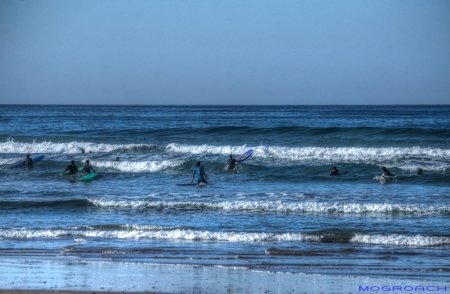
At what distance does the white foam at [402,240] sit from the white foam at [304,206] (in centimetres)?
301

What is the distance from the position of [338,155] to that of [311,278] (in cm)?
2016

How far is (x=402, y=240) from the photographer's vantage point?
483 inches

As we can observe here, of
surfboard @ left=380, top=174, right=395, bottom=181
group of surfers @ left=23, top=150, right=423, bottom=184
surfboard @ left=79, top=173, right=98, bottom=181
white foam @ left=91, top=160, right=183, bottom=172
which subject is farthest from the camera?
white foam @ left=91, top=160, right=183, bottom=172

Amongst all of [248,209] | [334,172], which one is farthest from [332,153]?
[248,209]

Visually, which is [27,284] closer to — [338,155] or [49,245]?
[49,245]

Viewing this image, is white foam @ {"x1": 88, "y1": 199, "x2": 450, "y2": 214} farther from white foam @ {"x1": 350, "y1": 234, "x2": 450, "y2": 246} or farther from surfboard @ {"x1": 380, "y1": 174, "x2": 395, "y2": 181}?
surfboard @ {"x1": 380, "y1": 174, "x2": 395, "y2": 181}

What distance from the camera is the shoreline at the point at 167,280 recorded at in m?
8.75

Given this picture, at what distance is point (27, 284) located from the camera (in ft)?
29.6

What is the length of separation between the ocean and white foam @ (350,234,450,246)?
35 mm

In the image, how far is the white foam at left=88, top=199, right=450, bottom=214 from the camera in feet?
51.0

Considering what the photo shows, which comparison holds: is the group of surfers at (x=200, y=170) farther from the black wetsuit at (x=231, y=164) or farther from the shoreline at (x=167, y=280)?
the shoreline at (x=167, y=280)

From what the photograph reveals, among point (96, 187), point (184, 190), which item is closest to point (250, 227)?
point (184, 190)

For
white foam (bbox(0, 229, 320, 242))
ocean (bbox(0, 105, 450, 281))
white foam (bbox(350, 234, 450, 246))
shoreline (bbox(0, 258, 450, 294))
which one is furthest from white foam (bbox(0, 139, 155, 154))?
shoreline (bbox(0, 258, 450, 294))

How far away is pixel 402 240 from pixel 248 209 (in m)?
4.92
